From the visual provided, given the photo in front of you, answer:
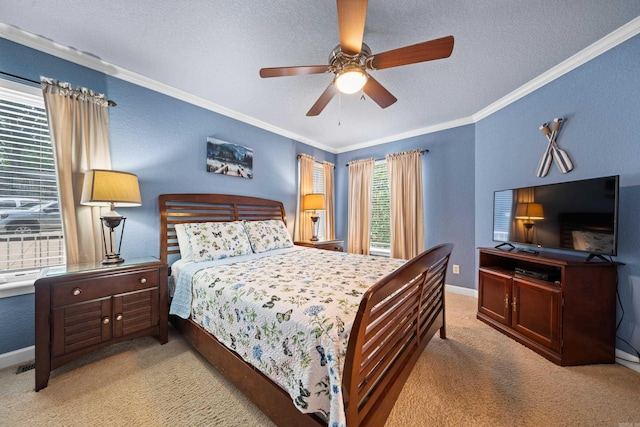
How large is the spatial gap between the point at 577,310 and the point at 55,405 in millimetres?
3865

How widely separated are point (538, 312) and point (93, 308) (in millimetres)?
3763

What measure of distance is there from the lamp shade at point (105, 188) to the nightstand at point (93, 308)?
21.8 inches

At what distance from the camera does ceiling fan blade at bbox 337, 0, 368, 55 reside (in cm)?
118

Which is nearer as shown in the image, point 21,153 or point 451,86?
point 21,153

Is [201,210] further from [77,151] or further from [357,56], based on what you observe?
[357,56]

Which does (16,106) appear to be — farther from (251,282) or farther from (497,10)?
(497,10)

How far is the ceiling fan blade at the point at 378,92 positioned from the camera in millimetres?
1846

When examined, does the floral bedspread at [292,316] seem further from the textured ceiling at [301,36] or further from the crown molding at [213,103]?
the crown molding at [213,103]

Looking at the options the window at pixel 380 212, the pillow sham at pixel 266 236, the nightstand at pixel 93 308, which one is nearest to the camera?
the nightstand at pixel 93 308

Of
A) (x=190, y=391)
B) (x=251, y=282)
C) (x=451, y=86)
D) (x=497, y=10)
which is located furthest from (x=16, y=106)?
(x=451, y=86)

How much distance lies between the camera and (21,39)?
182 centimetres

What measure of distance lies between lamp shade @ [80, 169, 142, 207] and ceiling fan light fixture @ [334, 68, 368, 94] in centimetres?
201

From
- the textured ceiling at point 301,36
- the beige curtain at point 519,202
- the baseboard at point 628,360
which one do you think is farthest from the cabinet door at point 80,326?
the baseboard at point 628,360

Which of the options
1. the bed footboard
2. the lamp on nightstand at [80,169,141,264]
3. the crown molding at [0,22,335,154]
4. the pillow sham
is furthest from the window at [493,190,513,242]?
the lamp on nightstand at [80,169,141,264]
